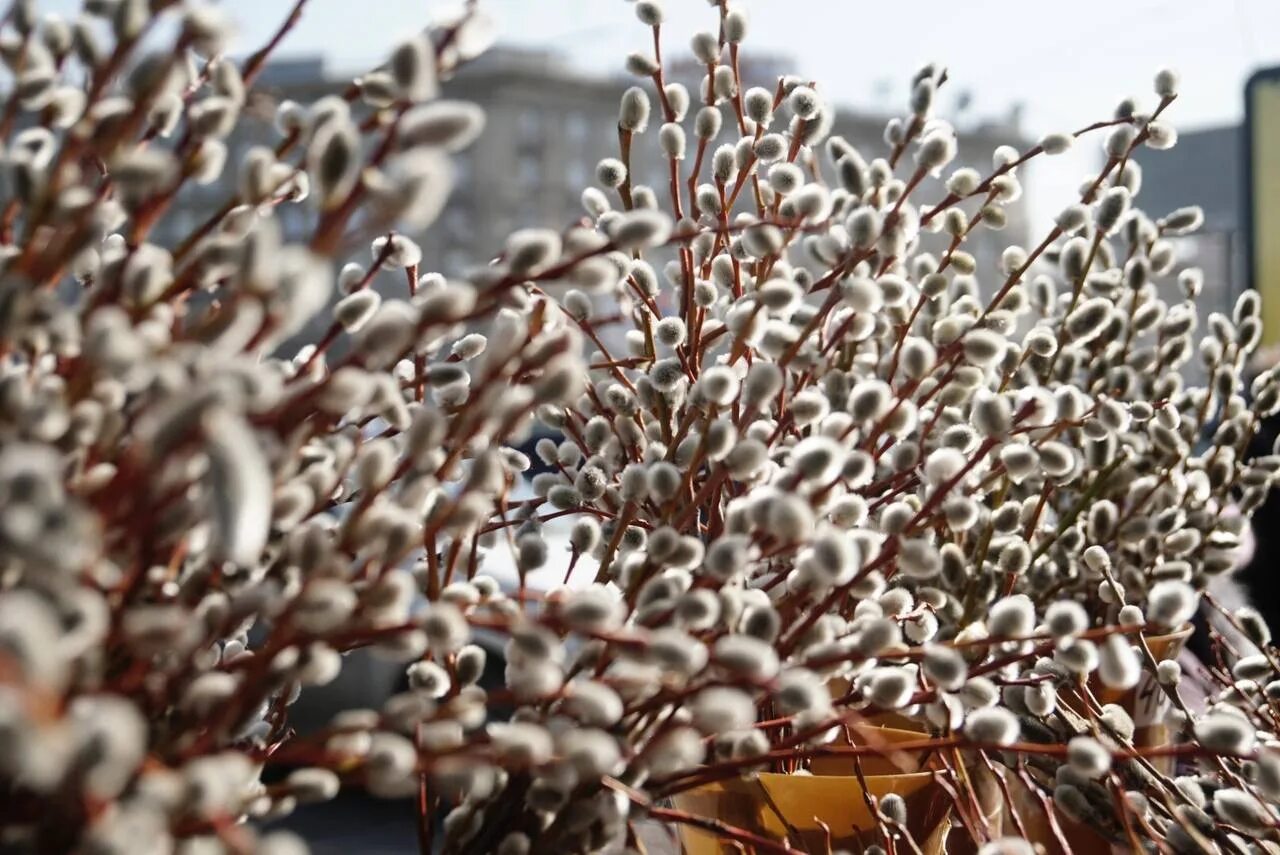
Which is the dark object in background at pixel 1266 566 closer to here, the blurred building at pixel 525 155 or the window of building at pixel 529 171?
the blurred building at pixel 525 155

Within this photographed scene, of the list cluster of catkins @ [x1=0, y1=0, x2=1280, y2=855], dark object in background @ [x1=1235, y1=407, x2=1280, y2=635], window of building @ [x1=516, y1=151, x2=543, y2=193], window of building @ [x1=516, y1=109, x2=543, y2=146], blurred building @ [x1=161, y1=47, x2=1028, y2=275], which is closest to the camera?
cluster of catkins @ [x1=0, y1=0, x2=1280, y2=855]

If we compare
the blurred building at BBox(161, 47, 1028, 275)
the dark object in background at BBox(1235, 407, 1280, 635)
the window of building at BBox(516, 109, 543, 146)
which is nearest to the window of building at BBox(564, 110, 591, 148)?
the blurred building at BBox(161, 47, 1028, 275)

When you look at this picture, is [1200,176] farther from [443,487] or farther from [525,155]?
[525,155]

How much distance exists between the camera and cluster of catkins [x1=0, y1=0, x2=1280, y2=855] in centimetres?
19

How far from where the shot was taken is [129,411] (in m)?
0.25

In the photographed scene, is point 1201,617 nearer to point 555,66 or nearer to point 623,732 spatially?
point 623,732

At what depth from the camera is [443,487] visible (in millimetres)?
333

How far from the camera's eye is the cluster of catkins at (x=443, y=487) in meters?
0.19

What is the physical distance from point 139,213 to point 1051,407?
279mm

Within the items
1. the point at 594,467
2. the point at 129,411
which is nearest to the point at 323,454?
the point at 129,411

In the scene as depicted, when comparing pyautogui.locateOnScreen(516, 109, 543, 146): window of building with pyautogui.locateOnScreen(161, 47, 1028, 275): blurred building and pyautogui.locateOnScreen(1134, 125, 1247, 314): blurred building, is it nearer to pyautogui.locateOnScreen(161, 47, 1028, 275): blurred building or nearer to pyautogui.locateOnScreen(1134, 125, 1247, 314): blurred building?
pyautogui.locateOnScreen(161, 47, 1028, 275): blurred building

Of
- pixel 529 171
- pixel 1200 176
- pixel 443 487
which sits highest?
pixel 443 487

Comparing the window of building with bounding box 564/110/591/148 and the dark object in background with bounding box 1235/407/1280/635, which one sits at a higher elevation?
the dark object in background with bounding box 1235/407/1280/635

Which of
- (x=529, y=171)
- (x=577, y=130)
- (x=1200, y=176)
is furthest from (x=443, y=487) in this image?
(x=529, y=171)
